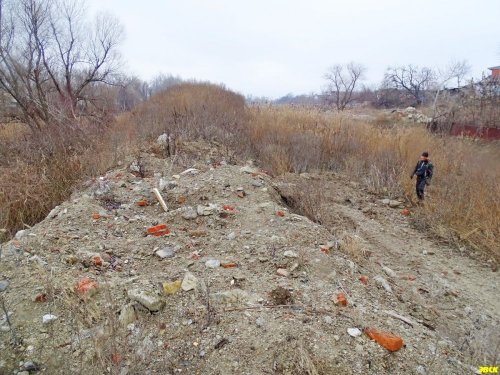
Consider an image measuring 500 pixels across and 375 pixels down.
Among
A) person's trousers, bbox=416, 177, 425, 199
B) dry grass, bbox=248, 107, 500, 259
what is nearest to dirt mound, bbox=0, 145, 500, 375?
dry grass, bbox=248, 107, 500, 259

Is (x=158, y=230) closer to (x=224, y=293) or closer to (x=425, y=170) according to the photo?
(x=224, y=293)

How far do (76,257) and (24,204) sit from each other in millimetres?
2825

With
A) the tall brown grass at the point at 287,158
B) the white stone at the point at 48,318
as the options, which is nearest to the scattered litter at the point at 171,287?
the white stone at the point at 48,318

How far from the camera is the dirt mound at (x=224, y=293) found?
77.3 inches

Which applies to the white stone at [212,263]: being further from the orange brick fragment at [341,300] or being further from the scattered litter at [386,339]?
the scattered litter at [386,339]

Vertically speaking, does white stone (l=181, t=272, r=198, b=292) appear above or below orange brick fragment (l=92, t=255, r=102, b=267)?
below

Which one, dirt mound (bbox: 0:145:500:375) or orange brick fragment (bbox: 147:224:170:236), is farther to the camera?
orange brick fragment (bbox: 147:224:170:236)

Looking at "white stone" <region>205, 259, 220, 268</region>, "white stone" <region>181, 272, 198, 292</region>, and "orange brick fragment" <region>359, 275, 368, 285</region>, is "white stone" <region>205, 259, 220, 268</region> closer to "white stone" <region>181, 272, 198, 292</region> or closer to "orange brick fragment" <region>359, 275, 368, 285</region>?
"white stone" <region>181, 272, 198, 292</region>

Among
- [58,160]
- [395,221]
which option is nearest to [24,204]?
[58,160]

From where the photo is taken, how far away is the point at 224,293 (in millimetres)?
2434

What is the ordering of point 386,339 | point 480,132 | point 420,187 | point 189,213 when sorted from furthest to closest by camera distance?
point 480,132, point 420,187, point 189,213, point 386,339

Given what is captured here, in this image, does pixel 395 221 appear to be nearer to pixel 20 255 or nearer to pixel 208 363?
pixel 208 363

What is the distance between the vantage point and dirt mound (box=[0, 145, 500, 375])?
1963 millimetres

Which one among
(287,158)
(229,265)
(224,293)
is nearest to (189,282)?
(224,293)
